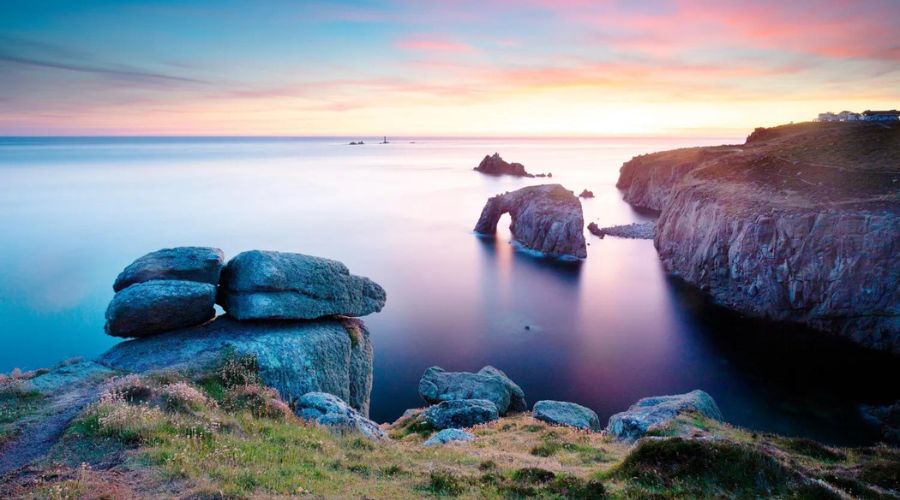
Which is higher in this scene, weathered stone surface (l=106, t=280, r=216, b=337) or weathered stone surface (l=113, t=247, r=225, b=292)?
weathered stone surface (l=113, t=247, r=225, b=292)

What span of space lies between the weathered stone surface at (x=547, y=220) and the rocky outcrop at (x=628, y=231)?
55.3 ft

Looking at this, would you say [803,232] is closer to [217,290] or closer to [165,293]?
[217,290]

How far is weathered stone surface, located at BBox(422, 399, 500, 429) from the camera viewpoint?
1209 inches

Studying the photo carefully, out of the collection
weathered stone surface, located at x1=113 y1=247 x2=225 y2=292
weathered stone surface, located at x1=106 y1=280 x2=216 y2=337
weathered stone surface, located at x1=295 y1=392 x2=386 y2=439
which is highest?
weathered stone surface, located at x1=113 y1=247 x2=225 y2=292

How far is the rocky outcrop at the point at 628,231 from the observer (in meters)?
102

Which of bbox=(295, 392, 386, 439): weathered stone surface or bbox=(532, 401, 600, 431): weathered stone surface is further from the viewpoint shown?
bbox=(532, 401, 600, 431): weathered stone surface

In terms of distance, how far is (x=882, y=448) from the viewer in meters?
23.1

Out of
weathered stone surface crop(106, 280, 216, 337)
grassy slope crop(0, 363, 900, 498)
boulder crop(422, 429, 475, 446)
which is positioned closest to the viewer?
grassy slope crop(0, 363, 900, 498)

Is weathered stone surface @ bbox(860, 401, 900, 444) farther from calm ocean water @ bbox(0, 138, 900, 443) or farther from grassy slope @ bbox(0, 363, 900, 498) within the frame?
grassy slope @ bbox(0, 363, 900, 498)

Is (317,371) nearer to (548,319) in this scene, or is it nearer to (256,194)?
(548,319)

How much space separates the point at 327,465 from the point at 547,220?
7563 centimetres

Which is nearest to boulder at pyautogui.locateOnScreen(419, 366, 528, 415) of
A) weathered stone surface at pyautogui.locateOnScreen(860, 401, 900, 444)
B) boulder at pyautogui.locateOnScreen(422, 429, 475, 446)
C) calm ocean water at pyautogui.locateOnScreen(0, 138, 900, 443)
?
calm ocean water at pyautogui.locateOnScreen(0, 138, 900, 443)

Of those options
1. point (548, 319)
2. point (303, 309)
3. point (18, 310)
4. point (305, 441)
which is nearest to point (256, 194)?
point (18, 310)

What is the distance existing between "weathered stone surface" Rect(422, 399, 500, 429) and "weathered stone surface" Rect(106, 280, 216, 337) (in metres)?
15.1
